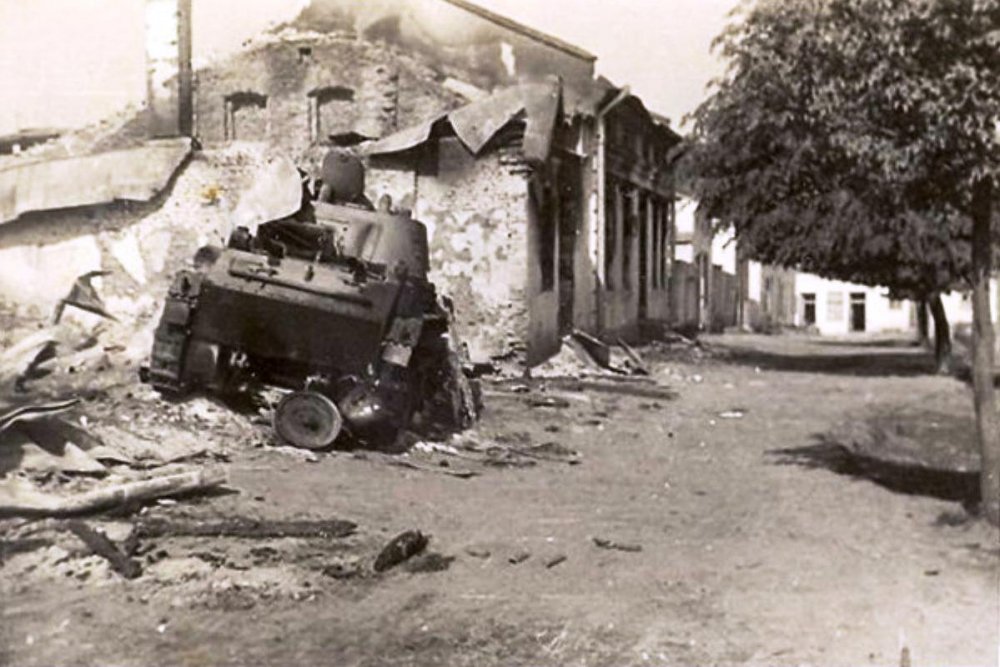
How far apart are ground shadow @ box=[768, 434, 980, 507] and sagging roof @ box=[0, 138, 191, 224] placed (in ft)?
20.1

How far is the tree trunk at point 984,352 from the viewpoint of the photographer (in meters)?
6.27

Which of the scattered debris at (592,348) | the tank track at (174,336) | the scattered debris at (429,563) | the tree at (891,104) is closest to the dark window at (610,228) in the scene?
the scattered debris at (592,348)

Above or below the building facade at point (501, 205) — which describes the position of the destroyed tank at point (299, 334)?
below

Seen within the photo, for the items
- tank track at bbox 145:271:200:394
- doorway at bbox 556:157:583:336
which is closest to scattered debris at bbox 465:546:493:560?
tank track at bbox 145:271:200:394

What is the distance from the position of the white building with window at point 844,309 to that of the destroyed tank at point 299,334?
41.0m

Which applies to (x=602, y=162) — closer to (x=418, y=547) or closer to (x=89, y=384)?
(x=89, y=384)

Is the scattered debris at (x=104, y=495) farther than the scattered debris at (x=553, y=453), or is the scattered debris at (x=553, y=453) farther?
the scattered debris at (x=553, y=453)

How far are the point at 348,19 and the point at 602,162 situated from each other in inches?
198

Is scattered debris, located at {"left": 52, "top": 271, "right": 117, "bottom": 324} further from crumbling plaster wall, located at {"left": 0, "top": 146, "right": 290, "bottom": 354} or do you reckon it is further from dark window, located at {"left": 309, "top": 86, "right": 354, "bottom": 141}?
dark window, located at {"left": 309, "top": 86, "right": 354, "bottom": 141}

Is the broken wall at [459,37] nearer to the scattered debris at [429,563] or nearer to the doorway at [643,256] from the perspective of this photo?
the doorway at [643,256]

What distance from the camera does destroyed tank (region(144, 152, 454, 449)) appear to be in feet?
26.6

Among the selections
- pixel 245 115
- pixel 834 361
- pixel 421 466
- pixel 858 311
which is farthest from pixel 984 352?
pixel 858 311

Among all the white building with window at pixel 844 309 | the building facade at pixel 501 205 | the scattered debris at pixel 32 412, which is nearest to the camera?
the scattered debris at pixel 32 412

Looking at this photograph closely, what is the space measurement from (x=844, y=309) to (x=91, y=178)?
1634 inches
